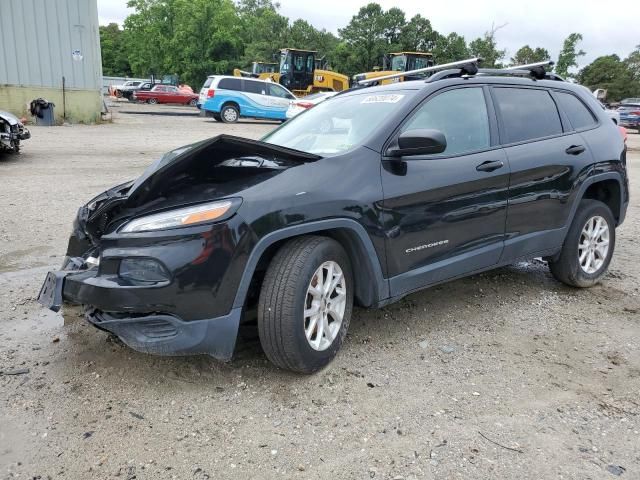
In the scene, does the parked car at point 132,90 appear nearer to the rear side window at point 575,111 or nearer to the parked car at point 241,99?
the parked car at point 241,99

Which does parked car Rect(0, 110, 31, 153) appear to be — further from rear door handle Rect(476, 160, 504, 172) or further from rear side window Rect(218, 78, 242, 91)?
rear side window Rect(218, 78, 242, 91)

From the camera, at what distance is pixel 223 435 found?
8.52 feet

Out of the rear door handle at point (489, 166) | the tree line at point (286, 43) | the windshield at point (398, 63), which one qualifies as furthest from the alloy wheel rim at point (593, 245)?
the tree line at point (286, 43)

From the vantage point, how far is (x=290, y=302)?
9.26 feet

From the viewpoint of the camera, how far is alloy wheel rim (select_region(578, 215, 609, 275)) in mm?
4609

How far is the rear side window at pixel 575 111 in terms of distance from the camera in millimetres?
4574

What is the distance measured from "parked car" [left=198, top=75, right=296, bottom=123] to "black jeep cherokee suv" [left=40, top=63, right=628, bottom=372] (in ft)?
63.3

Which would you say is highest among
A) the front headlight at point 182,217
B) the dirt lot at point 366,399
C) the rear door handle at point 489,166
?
the rear door handle at point 489,166

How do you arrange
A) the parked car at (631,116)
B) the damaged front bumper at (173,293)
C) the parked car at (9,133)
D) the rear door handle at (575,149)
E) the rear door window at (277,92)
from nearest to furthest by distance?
the damaged front bumper at (173,293) < the rear door handle at (575,149) < the parked car at (9,133) < the rear door window at (277,92) < the parked car at (631,116)

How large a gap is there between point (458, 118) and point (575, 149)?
1207mm

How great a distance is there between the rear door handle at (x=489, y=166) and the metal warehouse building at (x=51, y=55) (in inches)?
700

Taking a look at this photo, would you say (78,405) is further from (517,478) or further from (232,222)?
(517,478)

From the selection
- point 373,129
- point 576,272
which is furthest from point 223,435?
point 576,272

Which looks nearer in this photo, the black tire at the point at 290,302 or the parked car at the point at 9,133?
the black tire at the point at 290,302
